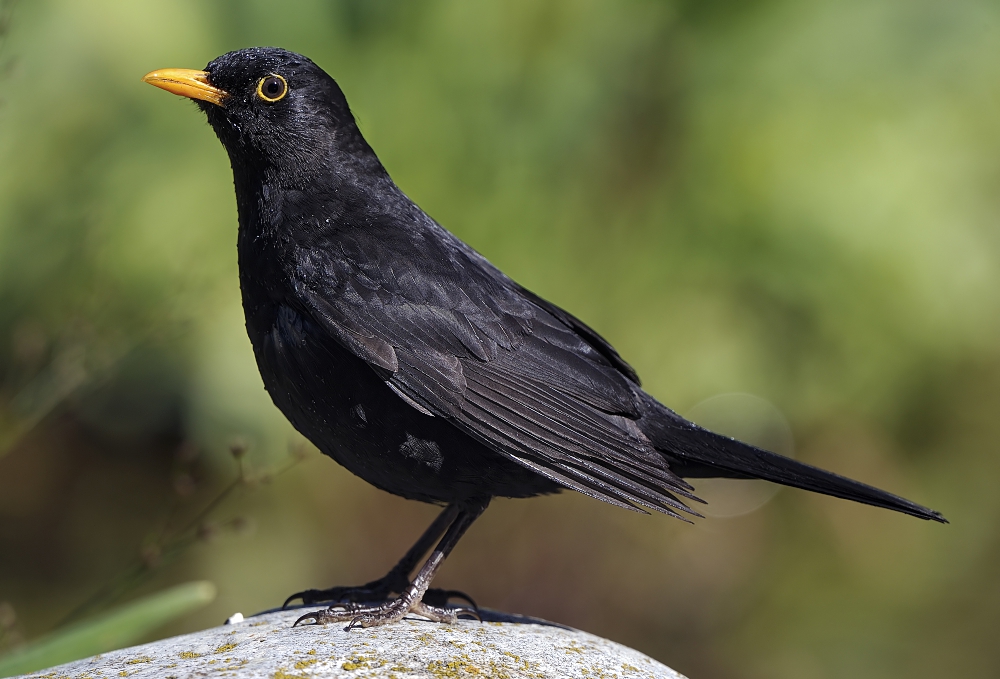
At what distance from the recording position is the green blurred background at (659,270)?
5582 millimetres

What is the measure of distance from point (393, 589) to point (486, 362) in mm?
986

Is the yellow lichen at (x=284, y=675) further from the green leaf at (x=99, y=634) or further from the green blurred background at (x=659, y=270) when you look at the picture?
the green blurred background at (x=659, y=270)

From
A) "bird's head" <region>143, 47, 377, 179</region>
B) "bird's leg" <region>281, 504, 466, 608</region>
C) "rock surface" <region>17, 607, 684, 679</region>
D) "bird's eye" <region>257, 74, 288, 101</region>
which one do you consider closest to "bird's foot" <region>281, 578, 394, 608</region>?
"bird's leg" <region>281, 504, 466, 608</region>

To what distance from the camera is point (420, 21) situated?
5969 millimetres

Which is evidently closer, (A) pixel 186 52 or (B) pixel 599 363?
(B) pixel 599 363

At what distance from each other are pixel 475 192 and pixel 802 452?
259cm

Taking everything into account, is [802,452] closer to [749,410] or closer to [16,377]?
[749,410]

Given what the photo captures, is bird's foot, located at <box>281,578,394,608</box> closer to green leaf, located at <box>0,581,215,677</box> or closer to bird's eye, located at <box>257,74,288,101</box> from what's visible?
green leaf, located at <box>0,581,215,677</box>

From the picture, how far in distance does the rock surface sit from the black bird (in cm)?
18

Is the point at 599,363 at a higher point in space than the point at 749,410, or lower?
lower

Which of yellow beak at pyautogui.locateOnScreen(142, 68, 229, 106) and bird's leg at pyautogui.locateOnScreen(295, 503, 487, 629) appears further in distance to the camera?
yellow beak at pyautogui.locateOnScreen(142, 68, 229, 106)

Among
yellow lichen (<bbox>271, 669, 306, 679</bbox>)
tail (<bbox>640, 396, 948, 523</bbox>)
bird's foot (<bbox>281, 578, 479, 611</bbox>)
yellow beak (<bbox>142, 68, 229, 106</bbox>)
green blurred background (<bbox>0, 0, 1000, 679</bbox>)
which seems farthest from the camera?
green blurred background (<bbox>0, 0, 1000, 679</bbox>)

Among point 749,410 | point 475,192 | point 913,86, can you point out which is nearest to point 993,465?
point 749,410

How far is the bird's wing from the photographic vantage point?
2.70 metres
